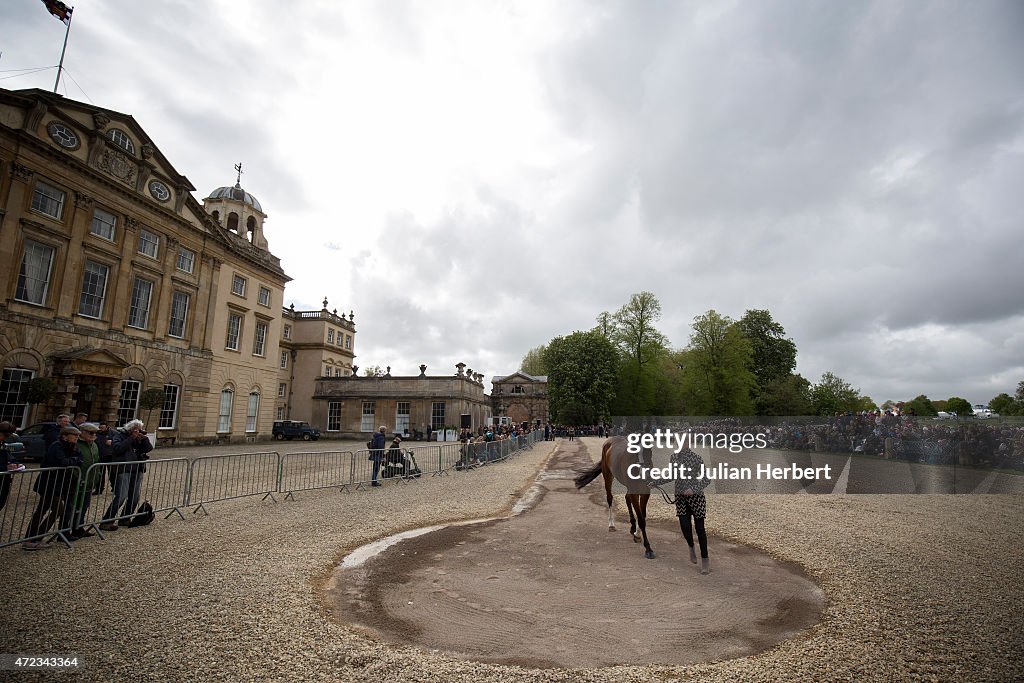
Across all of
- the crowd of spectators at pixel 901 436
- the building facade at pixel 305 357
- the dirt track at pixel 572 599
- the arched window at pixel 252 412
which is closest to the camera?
the dirt track at pixel 572 599

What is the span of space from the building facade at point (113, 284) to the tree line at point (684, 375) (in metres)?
30.7

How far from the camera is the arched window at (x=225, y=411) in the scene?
2925cm

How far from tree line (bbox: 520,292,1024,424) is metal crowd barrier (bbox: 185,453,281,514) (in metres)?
36.7

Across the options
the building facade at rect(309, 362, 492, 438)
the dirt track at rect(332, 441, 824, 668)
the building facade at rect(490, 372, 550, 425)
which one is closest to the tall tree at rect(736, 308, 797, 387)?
the building facade at rect(490, 372, 550, 425)

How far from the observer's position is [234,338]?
1213 inches

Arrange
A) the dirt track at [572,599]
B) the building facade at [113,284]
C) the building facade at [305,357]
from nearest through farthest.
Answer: the dirt track at [572,599], the building facade at [113,284], the building facade at [305,357]

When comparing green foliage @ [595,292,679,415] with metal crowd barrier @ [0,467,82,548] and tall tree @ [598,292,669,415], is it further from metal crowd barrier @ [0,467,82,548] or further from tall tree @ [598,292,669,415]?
metal crowd barrier @ [0,467,82,548]

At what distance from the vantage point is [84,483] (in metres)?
7.45

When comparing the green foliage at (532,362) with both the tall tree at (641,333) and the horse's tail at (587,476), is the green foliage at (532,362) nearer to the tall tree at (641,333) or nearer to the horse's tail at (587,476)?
the tall tree at (641,333)

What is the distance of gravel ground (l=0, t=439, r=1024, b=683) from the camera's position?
3.56 metres

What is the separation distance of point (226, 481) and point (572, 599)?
29.8 ft

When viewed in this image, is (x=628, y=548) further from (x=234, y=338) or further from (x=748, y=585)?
(x=234, y=338)

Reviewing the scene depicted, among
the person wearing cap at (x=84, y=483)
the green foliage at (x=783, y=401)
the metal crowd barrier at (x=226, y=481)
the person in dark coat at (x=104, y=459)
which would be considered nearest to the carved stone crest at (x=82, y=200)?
the person in dark coat at (x=104, y=459)

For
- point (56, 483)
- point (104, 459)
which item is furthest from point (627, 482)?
point (104, 459)
